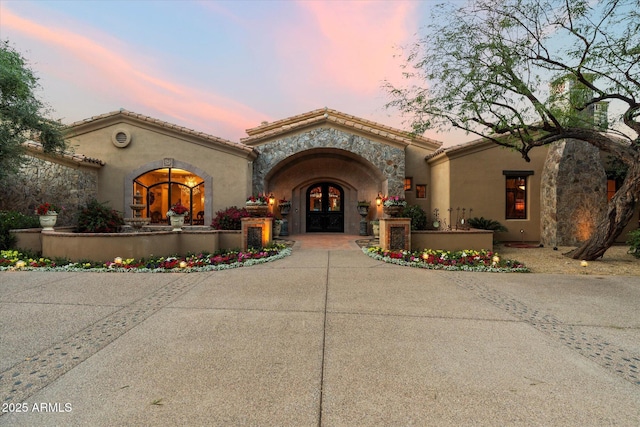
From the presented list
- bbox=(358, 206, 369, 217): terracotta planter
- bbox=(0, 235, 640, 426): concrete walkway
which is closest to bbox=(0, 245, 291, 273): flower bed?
bbox=(0, 235, 640, 426): concrete walkway

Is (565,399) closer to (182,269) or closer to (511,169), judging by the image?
(182,269)

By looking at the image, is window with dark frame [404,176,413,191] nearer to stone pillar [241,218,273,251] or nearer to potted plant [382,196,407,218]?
potted plant [382,196,407,218]

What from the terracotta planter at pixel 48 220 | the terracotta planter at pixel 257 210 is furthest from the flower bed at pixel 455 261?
the terracotta planter at pixel 48 220

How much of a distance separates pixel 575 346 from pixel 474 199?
1008 centimetres

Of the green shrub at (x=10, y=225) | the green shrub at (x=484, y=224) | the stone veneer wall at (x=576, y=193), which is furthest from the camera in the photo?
the green shrub at (x=484, y=224)

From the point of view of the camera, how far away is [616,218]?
28.4 ft

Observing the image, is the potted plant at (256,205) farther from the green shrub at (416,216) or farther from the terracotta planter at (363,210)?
the terracotta planter at (363,210)

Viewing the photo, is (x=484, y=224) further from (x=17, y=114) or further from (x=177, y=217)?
(x=17, y=114)

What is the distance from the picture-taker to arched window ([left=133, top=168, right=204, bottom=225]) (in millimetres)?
13031

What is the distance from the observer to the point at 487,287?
19.4 ft

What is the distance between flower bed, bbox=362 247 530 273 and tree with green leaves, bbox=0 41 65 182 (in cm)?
1117

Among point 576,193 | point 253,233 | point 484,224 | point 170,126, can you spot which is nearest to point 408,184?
point 484,224

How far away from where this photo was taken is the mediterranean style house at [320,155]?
11.7 metres

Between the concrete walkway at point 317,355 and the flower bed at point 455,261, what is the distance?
1.87 m
